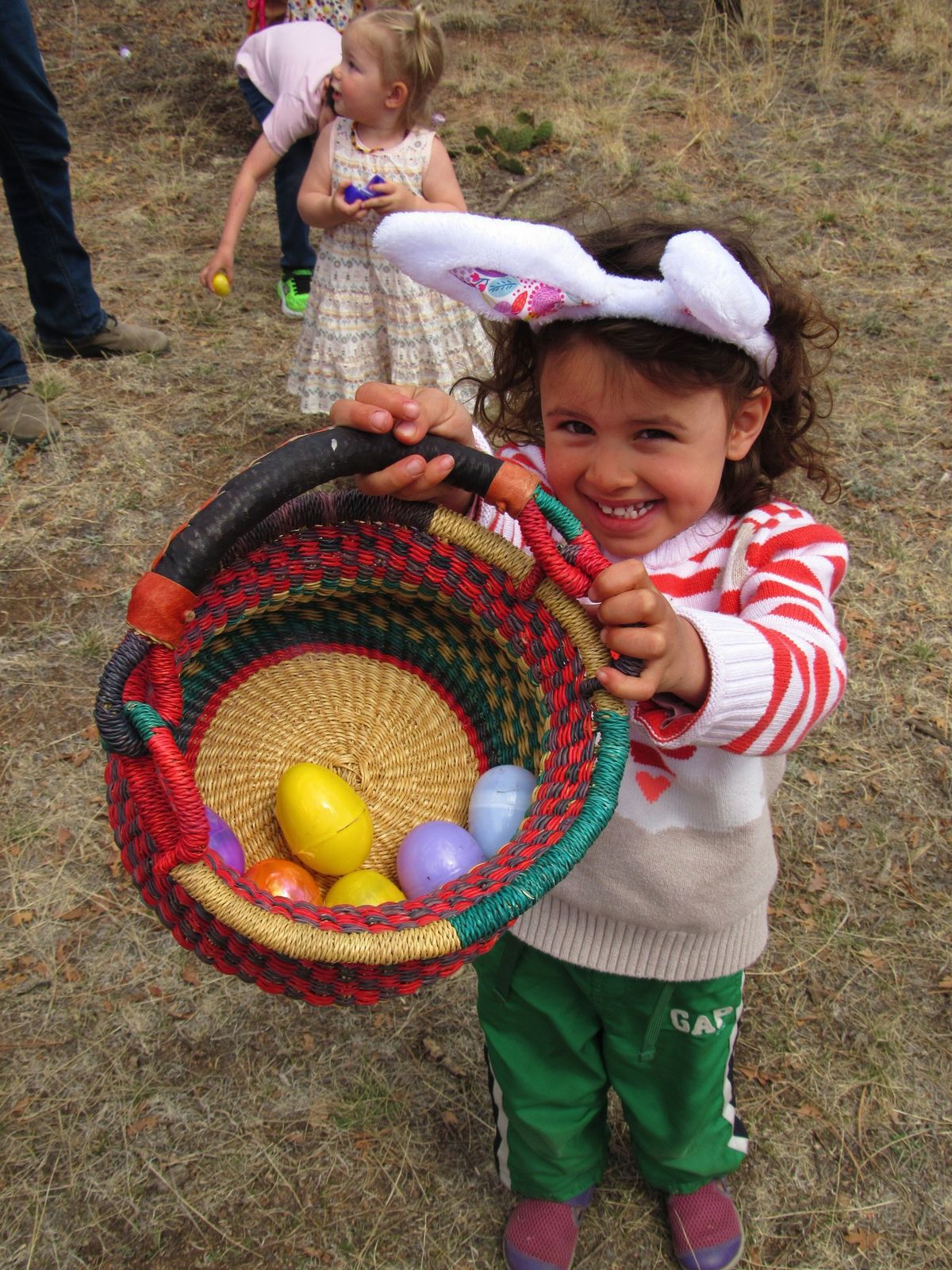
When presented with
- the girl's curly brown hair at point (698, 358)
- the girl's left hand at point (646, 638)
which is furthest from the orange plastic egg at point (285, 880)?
the girl's curly brown hair at point (698, 358)

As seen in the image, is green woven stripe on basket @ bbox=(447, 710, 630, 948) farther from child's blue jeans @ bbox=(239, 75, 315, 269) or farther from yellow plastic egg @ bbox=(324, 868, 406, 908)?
child's blue jeans @ bbox=(239, 75, 315, 269)

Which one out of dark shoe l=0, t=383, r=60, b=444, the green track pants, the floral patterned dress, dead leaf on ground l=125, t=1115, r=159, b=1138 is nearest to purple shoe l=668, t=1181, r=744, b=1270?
the green track pants

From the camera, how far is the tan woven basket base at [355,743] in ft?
4.92

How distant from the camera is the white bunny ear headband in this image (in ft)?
3.52

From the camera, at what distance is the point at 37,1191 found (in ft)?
5.74

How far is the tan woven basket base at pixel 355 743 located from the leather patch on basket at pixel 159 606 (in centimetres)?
46

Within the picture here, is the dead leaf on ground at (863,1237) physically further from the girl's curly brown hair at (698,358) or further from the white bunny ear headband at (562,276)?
the white bunny ear headband at (562,276)

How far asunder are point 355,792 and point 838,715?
1546 mm

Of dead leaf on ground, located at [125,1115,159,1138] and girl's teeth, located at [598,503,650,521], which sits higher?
girl's teeth, located at [598,503,650,521]

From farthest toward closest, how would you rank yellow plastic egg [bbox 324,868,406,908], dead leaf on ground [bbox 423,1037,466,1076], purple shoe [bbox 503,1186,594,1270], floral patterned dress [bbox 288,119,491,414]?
floral patterned dress [bbox 288,119,491,414]
dead leaf on ground [bbox 423,1037,466,1076]
purple shoe [bbox 503,1186,594,1270]
yellow plastic egg [bbox 324,868,406,908]

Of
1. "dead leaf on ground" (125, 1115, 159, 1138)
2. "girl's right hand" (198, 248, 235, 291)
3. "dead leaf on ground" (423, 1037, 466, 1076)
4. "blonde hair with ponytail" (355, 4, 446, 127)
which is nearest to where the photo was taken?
"dead leaf on ground" (125, 1115, 159, 1138)

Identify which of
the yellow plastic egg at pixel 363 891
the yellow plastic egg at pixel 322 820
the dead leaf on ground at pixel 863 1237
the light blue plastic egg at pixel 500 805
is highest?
the light blue plastic egg at pixel 500 805

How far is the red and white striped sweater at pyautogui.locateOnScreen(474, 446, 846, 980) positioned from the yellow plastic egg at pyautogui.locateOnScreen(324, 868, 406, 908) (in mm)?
195

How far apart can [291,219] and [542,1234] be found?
3.65 metres
